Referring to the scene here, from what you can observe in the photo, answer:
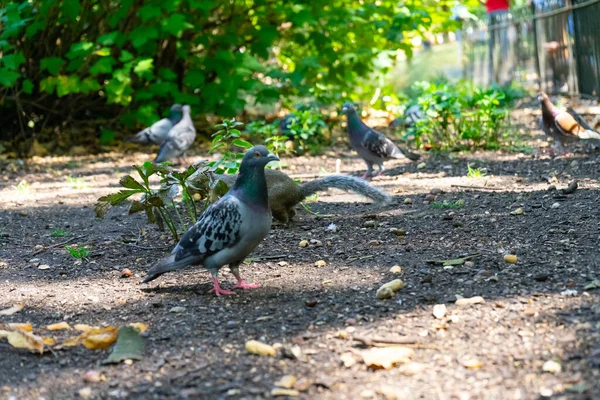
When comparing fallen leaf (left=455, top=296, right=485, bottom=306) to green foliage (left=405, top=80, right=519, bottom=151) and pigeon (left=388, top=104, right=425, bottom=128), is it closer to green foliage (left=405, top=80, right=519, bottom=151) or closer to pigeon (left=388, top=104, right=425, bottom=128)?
green foliage (left=405, top=80, right=519, bottom=151)

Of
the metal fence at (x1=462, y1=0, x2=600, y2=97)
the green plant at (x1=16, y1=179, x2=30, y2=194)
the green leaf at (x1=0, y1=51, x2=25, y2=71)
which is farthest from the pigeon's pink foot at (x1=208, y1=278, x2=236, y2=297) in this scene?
the metal fence at (x1=462, y1=0, x2=600, y2=97)

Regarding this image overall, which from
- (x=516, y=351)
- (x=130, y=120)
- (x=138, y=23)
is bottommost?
(x=516, y=351)

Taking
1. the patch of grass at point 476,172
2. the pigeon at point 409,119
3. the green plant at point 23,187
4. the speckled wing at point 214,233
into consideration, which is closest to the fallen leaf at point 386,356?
the speckled wing at point 214,233

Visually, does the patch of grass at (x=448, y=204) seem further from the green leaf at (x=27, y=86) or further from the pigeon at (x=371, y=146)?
the green leaf at (x=27, y=86)

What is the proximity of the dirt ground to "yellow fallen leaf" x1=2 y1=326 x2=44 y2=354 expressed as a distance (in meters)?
0.05

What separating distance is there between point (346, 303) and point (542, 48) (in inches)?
574

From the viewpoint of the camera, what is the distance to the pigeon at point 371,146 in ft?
27.6

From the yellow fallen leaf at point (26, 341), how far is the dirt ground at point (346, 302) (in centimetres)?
5

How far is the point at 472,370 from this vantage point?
10.3ft

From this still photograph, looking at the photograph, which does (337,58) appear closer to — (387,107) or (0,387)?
(387,107)

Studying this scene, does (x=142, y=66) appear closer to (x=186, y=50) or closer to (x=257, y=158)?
(x=186, y=50)

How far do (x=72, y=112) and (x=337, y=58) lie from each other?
4.11m

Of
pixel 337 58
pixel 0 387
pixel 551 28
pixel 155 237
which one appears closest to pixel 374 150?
pixel 155 237

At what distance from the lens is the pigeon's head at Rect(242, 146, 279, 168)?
14.6 feet
